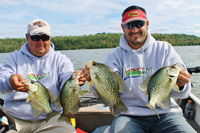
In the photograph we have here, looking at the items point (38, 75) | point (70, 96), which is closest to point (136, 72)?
point (70, 96)

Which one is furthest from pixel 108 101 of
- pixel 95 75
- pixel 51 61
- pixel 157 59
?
pixel 51 61

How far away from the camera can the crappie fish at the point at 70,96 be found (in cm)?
244

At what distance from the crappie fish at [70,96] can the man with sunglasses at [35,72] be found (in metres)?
0.72

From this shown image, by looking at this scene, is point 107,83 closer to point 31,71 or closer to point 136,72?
point 136,72

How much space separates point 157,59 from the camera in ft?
10.2

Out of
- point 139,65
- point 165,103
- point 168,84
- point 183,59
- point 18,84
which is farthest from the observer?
point 183,59

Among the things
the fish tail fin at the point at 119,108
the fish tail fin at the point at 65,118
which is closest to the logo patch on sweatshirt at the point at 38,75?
the fish tail fin at the point at 65,118

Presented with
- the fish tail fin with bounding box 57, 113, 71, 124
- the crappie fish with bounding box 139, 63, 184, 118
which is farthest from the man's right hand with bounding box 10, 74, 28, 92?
the crappie fish with bounding box 139, 63, 184, 118

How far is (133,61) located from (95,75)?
45.9 inches

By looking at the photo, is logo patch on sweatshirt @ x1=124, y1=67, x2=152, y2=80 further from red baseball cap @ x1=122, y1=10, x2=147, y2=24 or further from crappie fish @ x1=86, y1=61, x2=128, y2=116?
red baseball cap @ x1=122, y1=10, x2=147, y2=24

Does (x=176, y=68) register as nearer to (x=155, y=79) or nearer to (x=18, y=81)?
(x=155, y=79)

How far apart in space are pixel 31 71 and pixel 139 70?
2.01 metres

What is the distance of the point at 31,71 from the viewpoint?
3.45 metres

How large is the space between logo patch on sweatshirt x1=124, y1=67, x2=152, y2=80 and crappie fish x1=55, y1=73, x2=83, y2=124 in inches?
38.1
